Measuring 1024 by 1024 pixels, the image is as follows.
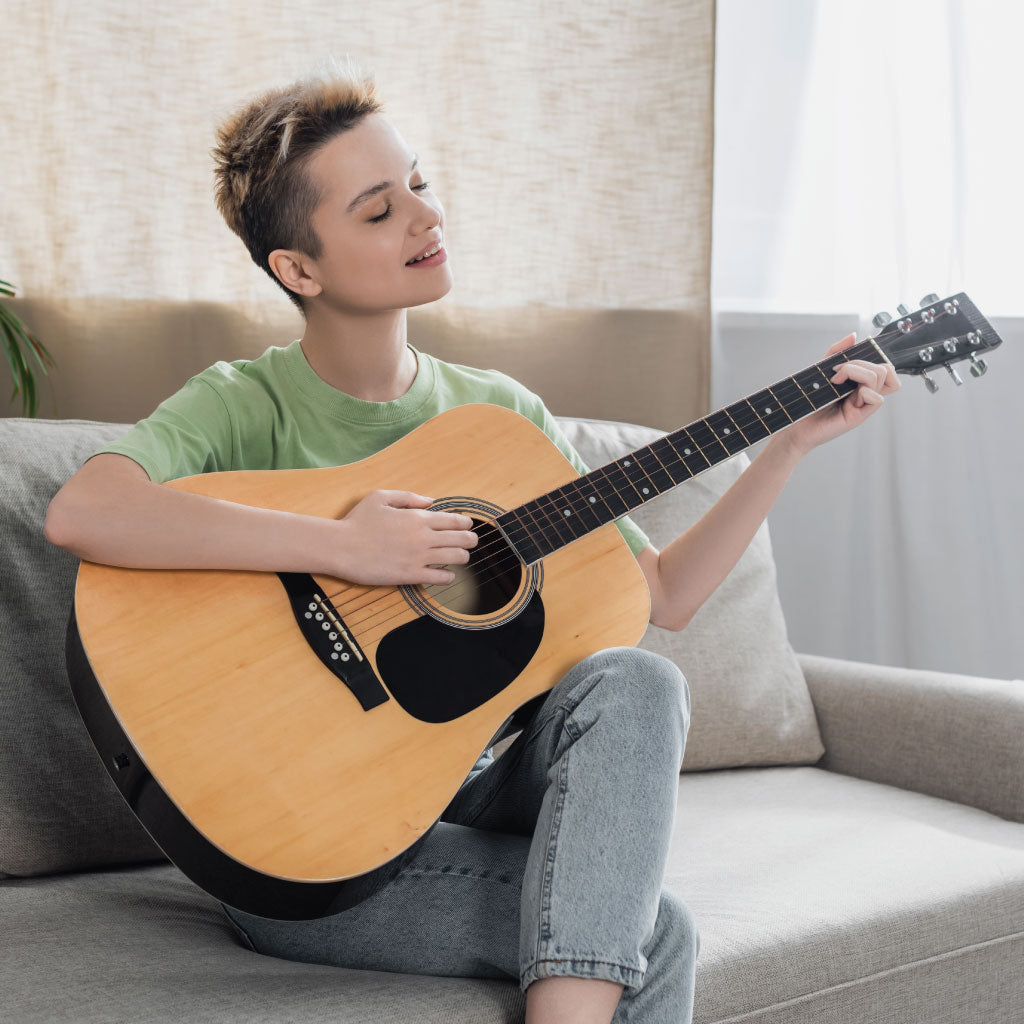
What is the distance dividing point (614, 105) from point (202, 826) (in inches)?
68.5

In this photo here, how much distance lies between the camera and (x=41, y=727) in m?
1.24

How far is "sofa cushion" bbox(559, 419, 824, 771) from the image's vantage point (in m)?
1.71

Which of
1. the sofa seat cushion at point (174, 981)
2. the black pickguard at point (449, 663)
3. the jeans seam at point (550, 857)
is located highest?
the black pickguard at point (449, 663)

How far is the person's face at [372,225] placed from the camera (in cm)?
124

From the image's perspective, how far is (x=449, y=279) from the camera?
4.21 ft

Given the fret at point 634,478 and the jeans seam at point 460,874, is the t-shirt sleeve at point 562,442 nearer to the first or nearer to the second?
the fret at point 634,478

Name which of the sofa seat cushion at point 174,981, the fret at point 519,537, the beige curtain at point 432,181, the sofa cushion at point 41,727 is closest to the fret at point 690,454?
the fret at point 519,537

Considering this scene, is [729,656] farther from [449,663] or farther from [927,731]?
[449,663]

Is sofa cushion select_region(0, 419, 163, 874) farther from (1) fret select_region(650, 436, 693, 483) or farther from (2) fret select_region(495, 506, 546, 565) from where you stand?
(1) fret select_region(650, 436, 693, 483)

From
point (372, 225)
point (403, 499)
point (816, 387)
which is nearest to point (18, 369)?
point (372, 225)

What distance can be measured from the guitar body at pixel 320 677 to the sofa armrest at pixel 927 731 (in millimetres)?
683

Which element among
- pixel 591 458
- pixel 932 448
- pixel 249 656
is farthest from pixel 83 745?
pixel 932 448

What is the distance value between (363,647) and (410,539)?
0.11 metres

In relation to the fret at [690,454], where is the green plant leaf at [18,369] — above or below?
above
